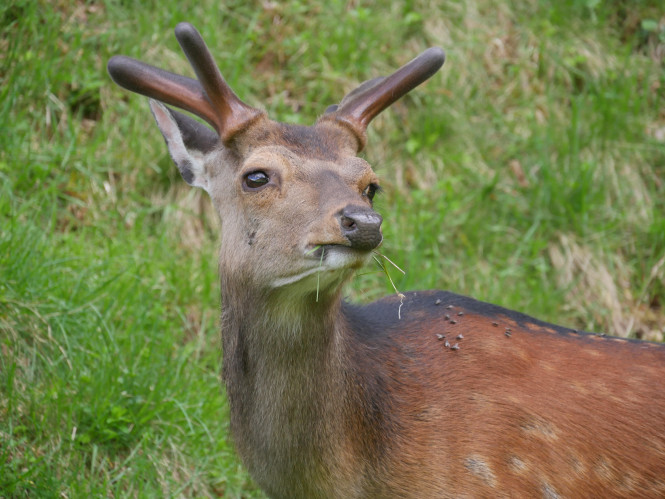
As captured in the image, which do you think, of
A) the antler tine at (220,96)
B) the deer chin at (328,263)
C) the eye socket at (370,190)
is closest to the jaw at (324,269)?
the deer chin at (328,263)

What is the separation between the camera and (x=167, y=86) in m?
4.45

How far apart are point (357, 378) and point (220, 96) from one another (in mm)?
1502

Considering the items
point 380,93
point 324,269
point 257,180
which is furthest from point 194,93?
point 324,269

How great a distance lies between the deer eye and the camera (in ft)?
13.5

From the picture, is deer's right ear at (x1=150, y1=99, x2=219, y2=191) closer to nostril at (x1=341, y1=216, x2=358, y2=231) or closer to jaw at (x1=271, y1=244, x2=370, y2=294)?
jaw at (x1=271, y1=244, x2=370, y2=294)

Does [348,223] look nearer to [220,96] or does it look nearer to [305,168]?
[305,168]

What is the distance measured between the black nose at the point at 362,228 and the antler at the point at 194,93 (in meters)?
1.06

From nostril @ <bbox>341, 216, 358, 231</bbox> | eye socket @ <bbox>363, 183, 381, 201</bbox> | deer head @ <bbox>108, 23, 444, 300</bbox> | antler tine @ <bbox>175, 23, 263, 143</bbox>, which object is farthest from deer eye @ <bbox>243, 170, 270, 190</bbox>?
nostril @ <bbox>341, 216, 358, 231</bbox>

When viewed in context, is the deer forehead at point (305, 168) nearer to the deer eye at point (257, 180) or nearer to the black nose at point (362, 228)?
the deer eye at point (257, 180)

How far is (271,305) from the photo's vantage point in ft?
13.4

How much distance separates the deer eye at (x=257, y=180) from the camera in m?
4.13

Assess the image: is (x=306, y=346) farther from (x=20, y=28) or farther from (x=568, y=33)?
(x=568, y=33)

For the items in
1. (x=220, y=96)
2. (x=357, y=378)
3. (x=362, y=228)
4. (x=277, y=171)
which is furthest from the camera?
(x=220, y=96)

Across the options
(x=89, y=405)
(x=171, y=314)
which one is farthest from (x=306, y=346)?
(x=171, y=314)
